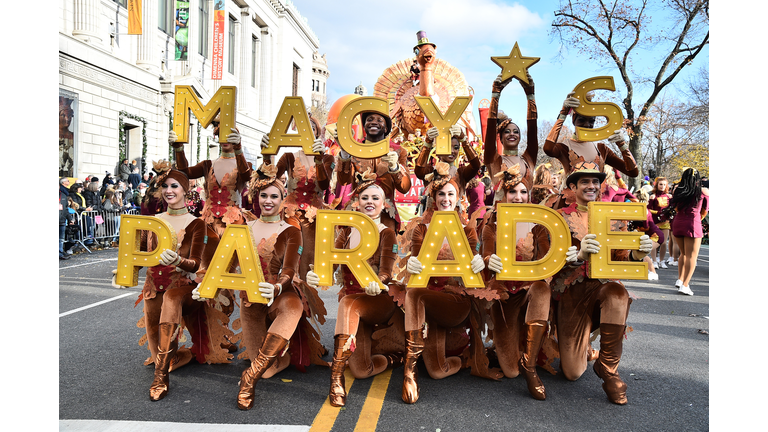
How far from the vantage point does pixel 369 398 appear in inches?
127

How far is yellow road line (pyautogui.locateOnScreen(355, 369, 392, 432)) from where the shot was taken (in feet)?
9.30

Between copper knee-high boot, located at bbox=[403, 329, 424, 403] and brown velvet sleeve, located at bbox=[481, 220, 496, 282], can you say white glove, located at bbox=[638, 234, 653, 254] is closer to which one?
brown velvet sleeve, located at bbox=[481, 220, 496, 282]

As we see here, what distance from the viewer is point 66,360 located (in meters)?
3.91

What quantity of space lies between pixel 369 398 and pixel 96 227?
11.0m

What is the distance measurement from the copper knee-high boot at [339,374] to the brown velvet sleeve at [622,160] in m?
2.79

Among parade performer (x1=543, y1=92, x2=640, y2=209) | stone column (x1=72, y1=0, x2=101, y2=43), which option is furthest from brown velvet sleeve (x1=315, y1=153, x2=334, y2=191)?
stone column (x1=72, y1=0, x2=101, y2=43)

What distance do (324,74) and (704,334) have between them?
90.3m

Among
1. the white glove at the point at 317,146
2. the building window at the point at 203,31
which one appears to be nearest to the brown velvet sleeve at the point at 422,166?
the white glove at the point at 317,146

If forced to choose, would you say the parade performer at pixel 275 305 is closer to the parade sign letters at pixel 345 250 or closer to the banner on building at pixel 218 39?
the parade sign letters at pixel 345 250

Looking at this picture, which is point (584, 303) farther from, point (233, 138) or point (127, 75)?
point (127, 75)
